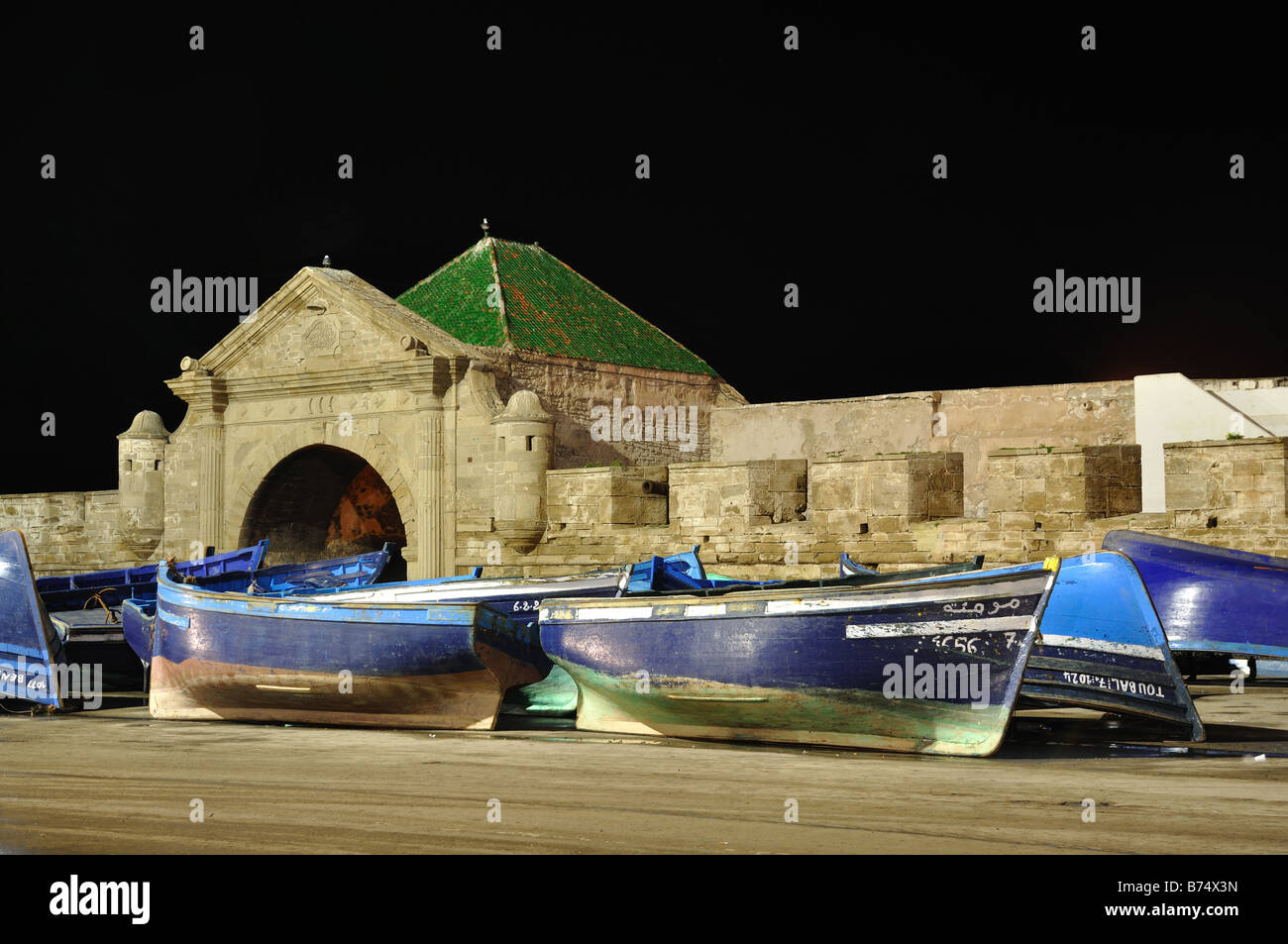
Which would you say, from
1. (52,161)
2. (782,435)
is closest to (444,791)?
(782,435)

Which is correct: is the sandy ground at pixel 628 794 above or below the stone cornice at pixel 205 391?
below

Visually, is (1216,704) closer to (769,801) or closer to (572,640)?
(572,640)

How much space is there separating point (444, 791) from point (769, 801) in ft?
5.99

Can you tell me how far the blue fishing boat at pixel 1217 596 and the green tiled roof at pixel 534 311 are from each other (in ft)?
42.4

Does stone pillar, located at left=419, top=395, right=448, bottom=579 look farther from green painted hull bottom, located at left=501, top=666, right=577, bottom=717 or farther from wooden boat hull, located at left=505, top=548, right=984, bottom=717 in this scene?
green painted hull bottom, located at left=501, top=666, right=577, bottom=717

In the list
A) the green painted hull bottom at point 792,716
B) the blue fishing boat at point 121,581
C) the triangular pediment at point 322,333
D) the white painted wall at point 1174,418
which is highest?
the triangular pediment at point 322,333

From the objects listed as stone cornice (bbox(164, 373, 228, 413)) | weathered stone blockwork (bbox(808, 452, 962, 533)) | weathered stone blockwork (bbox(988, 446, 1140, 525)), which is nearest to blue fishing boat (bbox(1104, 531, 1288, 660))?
weathered stone blockwork (bbox(988, 446, 1140, 525))

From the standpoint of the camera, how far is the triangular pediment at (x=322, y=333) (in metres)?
24.9

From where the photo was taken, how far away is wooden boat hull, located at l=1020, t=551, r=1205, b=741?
37.7 ft

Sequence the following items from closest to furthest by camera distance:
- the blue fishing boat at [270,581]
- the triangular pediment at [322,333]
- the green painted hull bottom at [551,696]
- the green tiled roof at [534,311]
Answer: the green painted hull bottom at [551,696] < the blue fishing boat at [270,581] < the triangular pediment at [322,333] < the green tiled roof at [534,311]

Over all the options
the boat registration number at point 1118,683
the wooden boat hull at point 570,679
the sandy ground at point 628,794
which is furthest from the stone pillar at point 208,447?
the boat registration number at point 1118,683

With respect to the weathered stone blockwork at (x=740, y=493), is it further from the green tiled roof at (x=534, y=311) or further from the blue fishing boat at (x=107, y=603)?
the blue fishing boat at (x=107, y=603)

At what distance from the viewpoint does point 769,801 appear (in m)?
8.09

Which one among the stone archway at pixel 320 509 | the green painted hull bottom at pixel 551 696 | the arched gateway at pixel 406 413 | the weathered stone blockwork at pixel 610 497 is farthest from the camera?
the stone archway at pixel 320 509
